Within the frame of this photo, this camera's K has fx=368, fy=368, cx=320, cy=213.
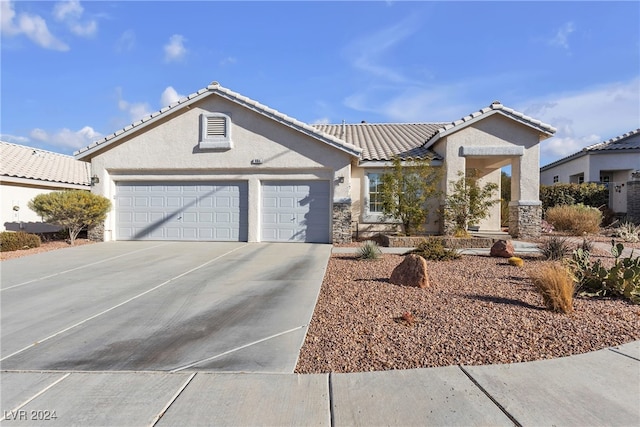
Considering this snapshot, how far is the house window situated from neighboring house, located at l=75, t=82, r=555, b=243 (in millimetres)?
629

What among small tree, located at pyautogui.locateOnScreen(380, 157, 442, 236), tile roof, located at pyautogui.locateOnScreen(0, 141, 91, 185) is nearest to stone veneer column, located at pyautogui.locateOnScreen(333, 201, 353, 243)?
small tree, located at pyautogui.locateOnScreen(380, 157, 442, 236)

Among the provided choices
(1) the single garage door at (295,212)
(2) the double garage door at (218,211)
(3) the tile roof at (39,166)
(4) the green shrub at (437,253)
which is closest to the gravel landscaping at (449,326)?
(4) the green shrub at (437,253)

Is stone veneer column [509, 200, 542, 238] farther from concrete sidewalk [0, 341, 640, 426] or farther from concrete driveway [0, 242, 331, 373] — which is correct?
concrete sidewalk [0, 341, 640, 426]

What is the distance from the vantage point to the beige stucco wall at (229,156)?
46.9ft

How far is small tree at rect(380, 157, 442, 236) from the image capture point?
1356 cm

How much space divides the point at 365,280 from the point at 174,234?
9.84 metres

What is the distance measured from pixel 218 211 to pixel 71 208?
16.5 ft

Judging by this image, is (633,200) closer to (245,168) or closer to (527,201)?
(527,201)

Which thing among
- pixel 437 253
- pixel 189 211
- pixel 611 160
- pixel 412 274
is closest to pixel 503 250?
pixel 437 253

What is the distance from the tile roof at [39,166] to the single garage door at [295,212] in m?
11.1

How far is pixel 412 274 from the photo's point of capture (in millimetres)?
7039

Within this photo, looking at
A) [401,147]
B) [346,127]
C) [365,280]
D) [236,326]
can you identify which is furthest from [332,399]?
[346,127]

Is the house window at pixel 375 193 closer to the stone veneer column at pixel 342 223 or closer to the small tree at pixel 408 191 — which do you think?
the small tree at pixel 408 191

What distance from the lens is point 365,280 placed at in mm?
7629
